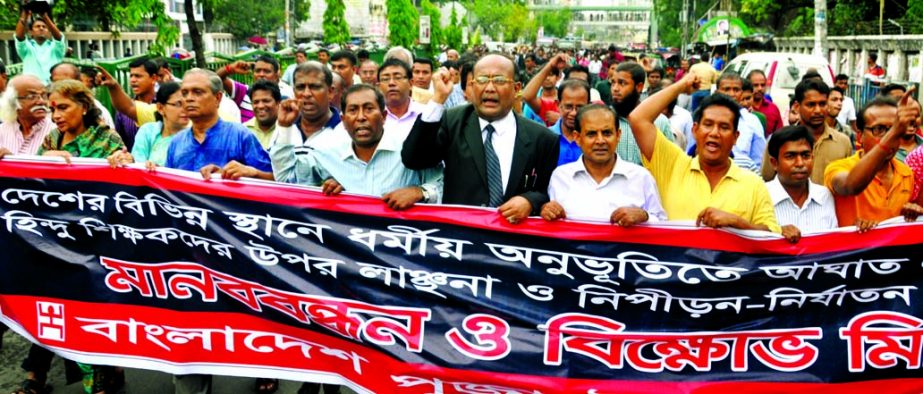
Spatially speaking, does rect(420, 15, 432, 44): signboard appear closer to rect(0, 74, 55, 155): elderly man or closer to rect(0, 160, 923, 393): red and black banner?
rect(0, 74, 55, 155): elderly man

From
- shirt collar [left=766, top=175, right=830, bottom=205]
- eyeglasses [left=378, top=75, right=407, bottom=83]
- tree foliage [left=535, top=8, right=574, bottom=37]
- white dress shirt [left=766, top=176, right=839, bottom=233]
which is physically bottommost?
white dress shirt [left=766, top=176, right=839, bottom=233]

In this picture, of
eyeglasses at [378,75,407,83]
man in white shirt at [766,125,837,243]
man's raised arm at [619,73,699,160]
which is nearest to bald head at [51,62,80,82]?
eyeglasses at [378,75,407,83]

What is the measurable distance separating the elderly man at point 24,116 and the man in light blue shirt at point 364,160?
72.8 inches

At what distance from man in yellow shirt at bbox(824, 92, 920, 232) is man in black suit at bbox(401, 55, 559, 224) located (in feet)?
4.66

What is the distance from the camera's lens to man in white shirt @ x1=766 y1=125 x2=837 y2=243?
4.54 m

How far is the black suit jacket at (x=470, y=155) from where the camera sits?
4.41 meters

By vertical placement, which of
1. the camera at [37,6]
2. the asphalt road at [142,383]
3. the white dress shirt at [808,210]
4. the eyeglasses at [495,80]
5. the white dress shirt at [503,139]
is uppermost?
the camera at [37,6]

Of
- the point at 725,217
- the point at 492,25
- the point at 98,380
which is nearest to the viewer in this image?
the point at 725,217

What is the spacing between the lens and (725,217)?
13.0 ft

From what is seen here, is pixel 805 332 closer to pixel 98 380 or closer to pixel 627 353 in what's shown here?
pixel 627 353

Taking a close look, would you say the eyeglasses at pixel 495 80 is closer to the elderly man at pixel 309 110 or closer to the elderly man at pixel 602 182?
the elderly man at pixel 602 182

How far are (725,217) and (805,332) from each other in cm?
62

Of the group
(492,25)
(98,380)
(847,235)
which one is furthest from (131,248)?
(492,25)

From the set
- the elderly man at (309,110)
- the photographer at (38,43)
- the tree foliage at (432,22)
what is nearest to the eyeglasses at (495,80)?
the elderly man at (309,110)
